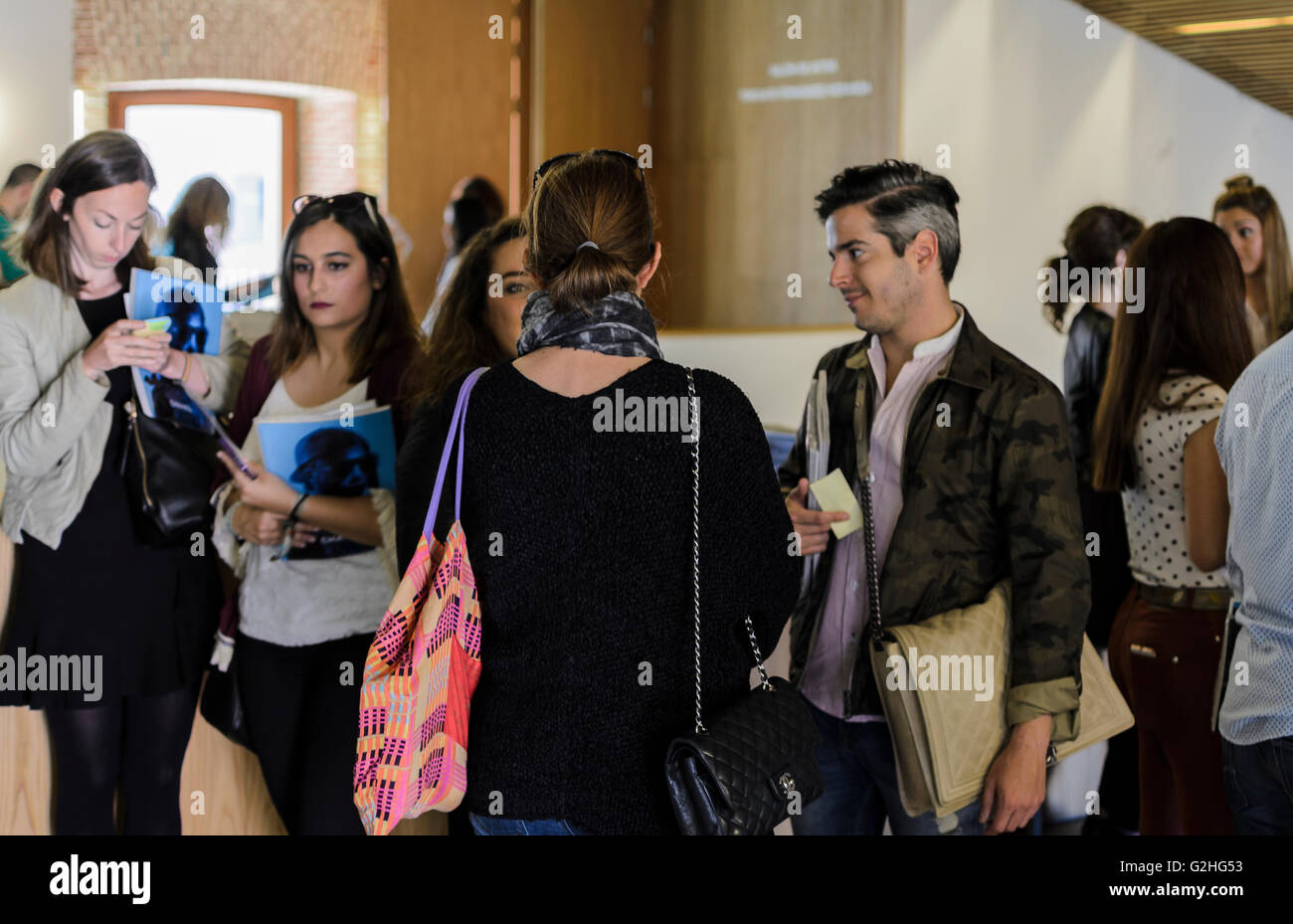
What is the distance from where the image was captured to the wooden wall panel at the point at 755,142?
5.11 metres

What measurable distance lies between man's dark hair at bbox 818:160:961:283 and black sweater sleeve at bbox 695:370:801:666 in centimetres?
65

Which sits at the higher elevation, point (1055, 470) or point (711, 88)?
point (711, 88)

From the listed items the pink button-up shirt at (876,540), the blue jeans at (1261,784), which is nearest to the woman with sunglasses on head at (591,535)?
the pink button-up shirt at (876,540)

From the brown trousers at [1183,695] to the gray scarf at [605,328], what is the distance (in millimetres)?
1436

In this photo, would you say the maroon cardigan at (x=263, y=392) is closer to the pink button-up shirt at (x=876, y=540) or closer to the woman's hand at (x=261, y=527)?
the woman's hand at (x=261, y=527)

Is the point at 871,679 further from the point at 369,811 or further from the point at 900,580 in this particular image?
the point at 369,811

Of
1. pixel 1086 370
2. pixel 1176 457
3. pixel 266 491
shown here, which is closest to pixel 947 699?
pixel 1176 457

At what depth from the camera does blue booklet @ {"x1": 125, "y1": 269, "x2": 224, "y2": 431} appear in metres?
2.49

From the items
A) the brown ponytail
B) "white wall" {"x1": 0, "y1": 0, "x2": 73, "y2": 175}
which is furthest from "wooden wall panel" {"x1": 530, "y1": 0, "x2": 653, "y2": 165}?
the brown ponytail

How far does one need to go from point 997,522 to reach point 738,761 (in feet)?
2.25

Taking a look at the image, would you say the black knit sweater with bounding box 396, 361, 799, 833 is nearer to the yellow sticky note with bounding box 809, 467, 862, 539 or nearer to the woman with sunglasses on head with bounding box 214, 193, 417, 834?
the yellow sticky note with bounding box 809, 467, 862, 539
